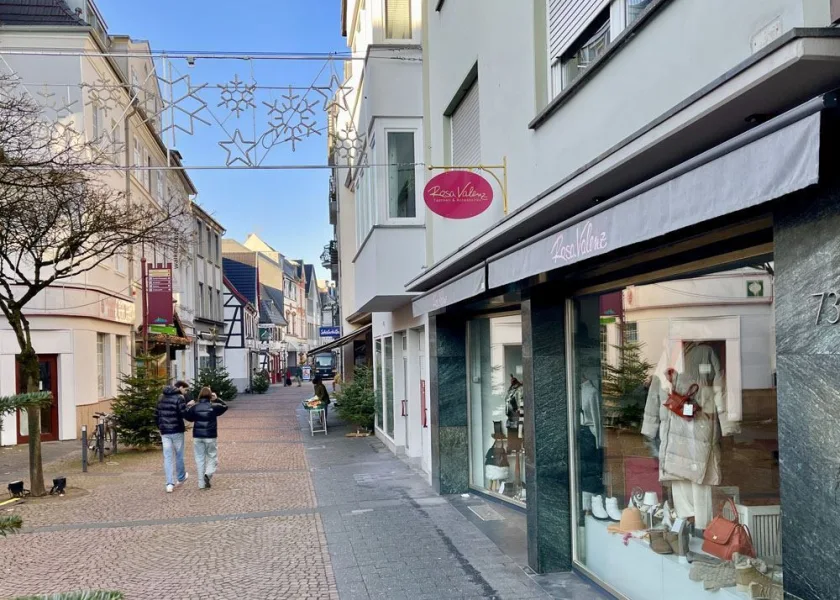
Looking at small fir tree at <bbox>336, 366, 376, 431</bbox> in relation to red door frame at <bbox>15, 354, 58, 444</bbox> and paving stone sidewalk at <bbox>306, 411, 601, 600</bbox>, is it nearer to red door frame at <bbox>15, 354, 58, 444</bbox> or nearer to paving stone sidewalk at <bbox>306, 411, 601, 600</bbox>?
paving stone sidewalk at <bbox>306, 411, 601, 600</bbox>

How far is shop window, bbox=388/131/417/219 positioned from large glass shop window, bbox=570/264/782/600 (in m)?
6.11

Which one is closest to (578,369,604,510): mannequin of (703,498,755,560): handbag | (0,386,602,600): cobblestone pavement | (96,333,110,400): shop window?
(0,386,602,600): cobblestone pavement

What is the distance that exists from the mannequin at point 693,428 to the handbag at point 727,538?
10cm

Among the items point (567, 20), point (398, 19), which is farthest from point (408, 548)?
point (398, 19)

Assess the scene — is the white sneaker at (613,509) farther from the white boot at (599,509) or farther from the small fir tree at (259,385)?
the small fir tree at (259,385)

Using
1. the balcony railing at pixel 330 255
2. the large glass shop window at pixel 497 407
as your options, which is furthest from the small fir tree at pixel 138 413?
the balcony railing at pixel 330 255

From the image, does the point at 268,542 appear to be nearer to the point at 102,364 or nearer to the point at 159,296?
the point at 102,364

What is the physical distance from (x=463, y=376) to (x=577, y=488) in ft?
13.4

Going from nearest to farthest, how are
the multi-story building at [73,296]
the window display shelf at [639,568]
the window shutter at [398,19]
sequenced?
1. the window display shelf at [639,568]
2. the window shutter at [398,19]
3. the multi-story building at [73,296]

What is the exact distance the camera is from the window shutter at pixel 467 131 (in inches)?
365

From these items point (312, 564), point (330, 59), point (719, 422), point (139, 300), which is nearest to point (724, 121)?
point (719, 422)

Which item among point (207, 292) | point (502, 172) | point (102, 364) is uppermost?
point (207, 292)

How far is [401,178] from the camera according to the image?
41.8 ft

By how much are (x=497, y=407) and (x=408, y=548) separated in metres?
2.67
